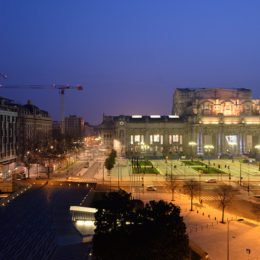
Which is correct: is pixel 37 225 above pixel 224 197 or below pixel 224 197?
below

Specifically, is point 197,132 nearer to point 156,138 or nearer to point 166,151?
point 166,151

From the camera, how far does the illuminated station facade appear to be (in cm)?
13750

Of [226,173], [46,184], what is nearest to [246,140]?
[226,173]

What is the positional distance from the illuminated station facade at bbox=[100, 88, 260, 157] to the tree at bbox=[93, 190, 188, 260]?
109 m

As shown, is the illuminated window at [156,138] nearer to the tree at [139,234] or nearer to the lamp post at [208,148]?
the lamp post at [208,148]

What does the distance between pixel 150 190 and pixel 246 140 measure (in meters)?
95.4

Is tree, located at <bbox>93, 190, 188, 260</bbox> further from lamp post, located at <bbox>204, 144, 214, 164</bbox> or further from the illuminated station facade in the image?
lamp post, located at <bbox>204, 144, 214, 164</bbox>

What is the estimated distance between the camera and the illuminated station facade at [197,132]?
13750 centimetres

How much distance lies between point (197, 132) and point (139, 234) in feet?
393

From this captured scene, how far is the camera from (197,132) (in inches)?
5438

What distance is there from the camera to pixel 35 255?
86.8 ft

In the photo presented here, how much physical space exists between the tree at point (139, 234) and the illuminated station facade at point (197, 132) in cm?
10864

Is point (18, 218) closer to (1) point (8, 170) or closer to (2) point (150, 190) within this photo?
(2) point (150, 190)

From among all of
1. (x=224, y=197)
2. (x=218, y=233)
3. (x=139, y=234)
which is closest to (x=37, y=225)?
(x=139, y=234)
